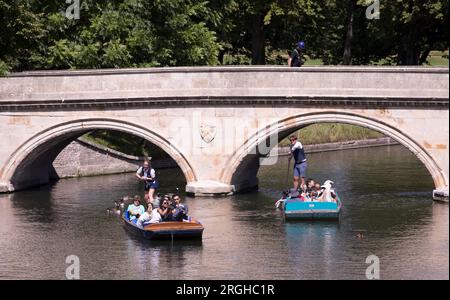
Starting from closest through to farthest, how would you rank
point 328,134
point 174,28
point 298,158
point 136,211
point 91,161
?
point 136,211 < point 298,158 < point 174,28 < point 91,161 < point 328,134

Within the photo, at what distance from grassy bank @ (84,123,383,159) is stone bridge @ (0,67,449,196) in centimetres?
984

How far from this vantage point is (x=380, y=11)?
67500 mm

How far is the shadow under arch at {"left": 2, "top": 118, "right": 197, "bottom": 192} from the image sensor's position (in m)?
51.0

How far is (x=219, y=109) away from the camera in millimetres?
50156

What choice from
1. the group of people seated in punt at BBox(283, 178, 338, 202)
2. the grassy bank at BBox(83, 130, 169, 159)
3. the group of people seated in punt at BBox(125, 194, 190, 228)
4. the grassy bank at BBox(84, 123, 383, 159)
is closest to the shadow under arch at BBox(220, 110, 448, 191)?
the group of people seated in punt at BBox(283, 178, 338, 202)

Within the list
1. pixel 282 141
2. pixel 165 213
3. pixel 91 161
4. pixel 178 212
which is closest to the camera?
pixel 178 212

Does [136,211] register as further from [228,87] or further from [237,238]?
[228,87]

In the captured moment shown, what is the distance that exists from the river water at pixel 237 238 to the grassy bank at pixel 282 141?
5.70 m

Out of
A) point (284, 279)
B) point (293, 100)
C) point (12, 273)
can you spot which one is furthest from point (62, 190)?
point (284, 279)

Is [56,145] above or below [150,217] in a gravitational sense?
above

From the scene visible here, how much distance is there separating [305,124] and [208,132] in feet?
11.9

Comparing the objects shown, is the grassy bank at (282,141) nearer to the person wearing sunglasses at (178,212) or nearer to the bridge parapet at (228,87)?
the bridge parapet at (228,87)

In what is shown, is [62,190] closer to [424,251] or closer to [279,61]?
[424,251]

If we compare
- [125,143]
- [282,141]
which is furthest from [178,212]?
[282,141]
